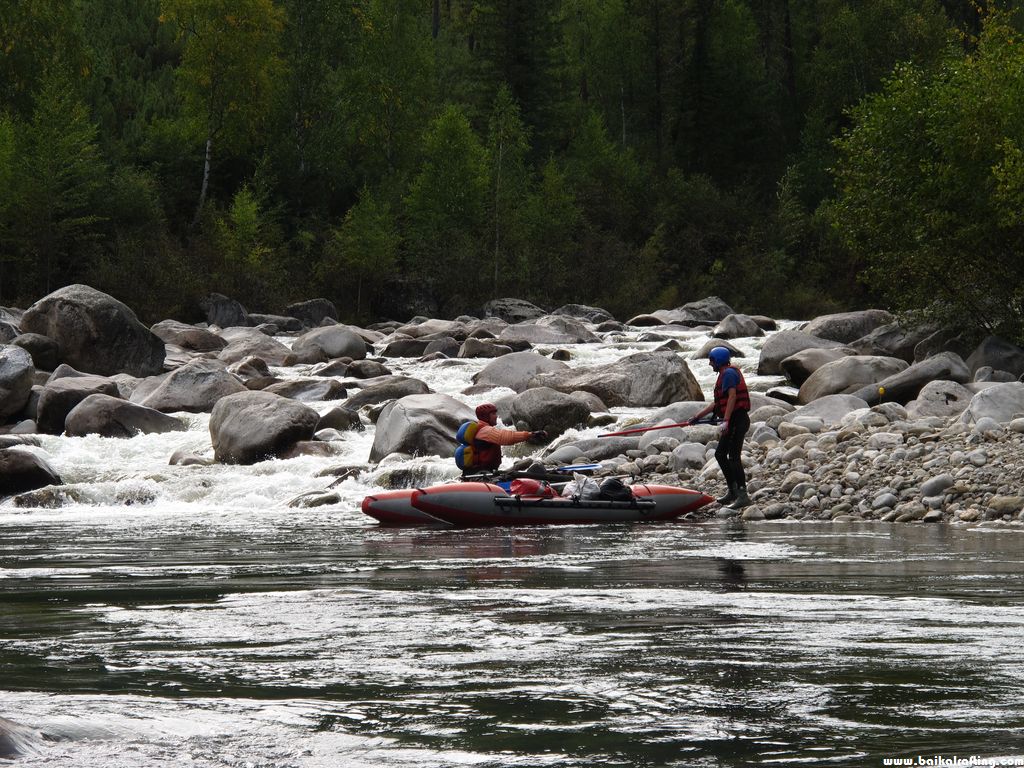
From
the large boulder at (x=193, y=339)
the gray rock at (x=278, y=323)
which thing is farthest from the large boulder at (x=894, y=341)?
the gray rock at (x=278, y=323)

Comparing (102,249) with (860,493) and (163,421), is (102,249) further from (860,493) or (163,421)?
(860,493)

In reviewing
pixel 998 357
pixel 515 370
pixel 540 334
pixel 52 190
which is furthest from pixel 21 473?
pixel 52 190

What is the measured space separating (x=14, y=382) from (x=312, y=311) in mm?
20093

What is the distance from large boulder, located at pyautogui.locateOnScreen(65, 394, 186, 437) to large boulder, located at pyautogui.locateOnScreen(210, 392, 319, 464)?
1566 millimetres

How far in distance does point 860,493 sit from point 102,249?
100 feet

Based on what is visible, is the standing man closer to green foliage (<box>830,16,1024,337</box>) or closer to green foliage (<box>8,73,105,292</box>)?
green foliage (<box>830,16,1024,337</box>)

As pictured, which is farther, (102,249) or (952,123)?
(102,249)

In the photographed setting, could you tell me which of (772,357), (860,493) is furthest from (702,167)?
(860,493)

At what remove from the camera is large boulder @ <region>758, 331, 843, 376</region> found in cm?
2223

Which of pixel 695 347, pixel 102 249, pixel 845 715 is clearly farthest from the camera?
pixel 102 249

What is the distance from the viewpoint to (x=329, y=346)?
26703 millimetres

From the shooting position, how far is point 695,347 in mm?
26953

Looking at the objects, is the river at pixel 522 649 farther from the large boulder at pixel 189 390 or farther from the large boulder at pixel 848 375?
the large boulder at pixel 189 390

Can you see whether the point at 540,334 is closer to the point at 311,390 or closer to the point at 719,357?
the point at 311,390
